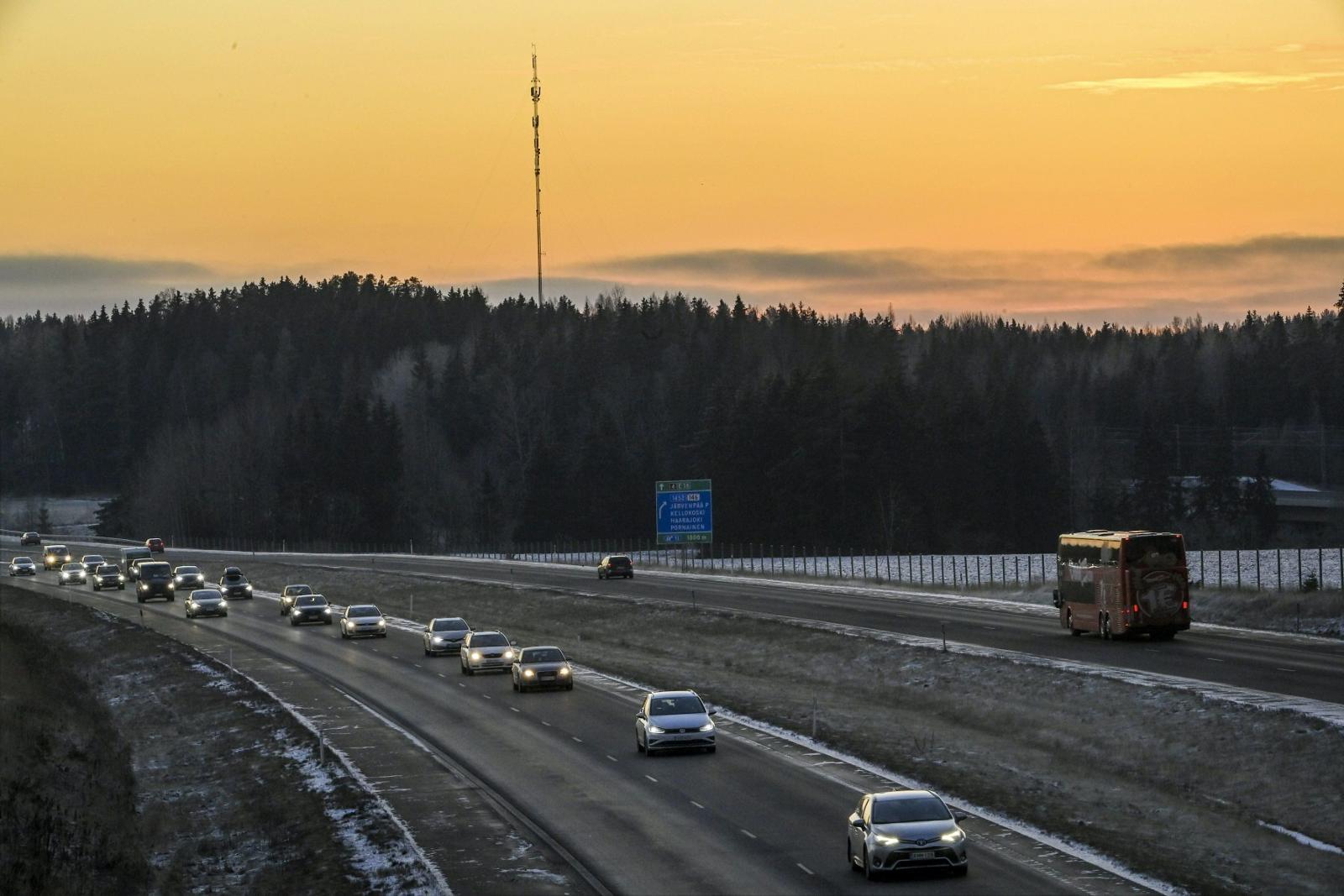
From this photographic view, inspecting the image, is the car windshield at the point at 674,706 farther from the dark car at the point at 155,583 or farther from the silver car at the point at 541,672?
the dark car at the point at 155,583

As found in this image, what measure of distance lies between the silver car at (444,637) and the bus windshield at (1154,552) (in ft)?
83.0

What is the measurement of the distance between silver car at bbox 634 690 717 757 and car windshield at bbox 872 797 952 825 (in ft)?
43.0

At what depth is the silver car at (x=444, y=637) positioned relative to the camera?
210 ft

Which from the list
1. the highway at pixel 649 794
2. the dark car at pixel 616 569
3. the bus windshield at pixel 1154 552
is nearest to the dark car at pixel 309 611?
the highway at pixel 649 794

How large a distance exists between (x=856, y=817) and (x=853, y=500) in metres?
133

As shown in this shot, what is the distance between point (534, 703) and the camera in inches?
1924

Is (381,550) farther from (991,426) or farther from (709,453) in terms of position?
(991,426)

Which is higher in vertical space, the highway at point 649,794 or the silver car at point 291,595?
the silver car at point 291,595

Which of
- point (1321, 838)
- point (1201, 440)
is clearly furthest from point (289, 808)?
point (1201, 440)

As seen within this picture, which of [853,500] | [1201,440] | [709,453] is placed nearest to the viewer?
[853,500]

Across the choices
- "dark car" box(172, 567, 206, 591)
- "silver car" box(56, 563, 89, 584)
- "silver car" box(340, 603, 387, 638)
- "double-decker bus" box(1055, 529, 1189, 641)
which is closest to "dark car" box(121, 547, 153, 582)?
"silver car" box(56, 563, 89, 584)

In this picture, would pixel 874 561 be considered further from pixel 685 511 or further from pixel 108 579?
pixel 108 579

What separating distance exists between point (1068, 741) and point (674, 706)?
35.7 feet

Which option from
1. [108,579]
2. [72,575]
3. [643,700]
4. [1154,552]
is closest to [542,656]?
[643,700]
